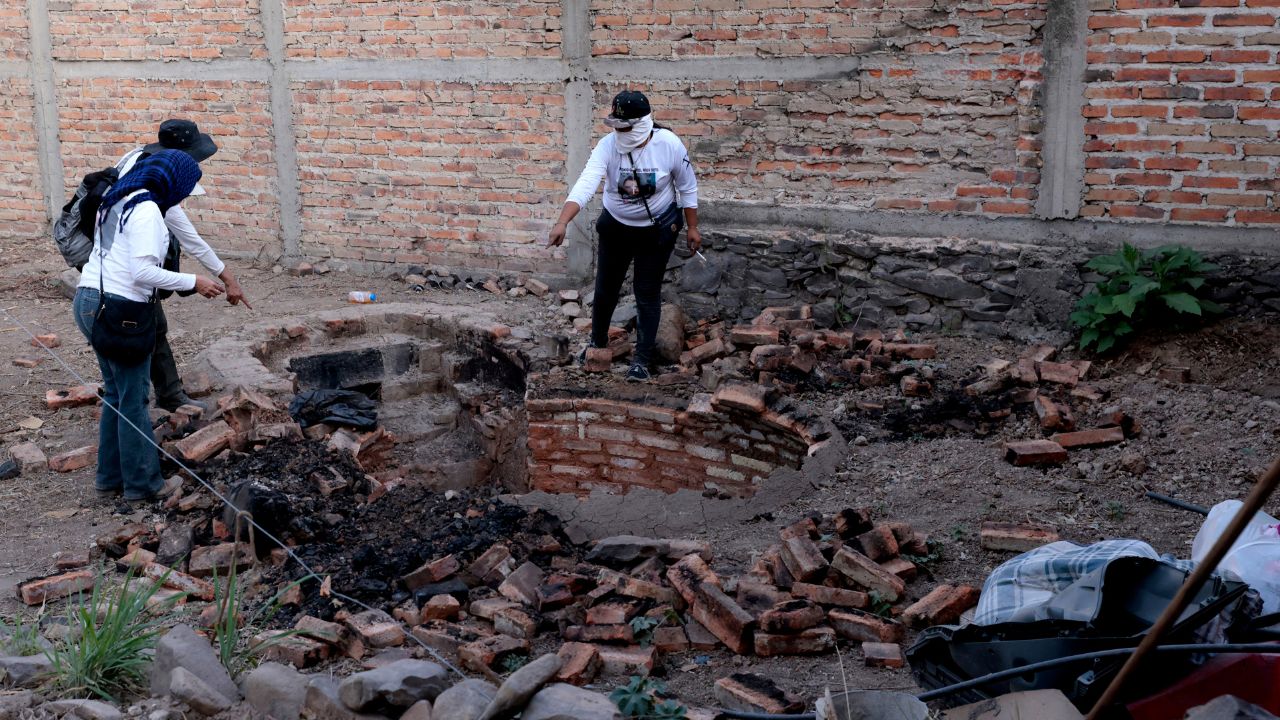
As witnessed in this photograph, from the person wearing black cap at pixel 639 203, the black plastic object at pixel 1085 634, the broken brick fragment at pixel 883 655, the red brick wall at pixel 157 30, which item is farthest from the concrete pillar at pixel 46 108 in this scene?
the black plastic object at pixel 1085 634

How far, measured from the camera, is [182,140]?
5680 millimetres

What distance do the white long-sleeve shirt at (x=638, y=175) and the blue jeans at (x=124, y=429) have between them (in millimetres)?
2621

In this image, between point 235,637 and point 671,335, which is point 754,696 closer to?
point 235,637

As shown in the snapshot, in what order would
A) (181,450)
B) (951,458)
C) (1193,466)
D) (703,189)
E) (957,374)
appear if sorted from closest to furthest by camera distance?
(1193,466) < (951,458) < (181,450) < (957,374) < (703,189)

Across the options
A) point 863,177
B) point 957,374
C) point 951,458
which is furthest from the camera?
point 863,177

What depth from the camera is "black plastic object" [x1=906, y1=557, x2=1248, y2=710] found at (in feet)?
8.77

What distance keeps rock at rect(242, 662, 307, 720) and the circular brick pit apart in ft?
10.5

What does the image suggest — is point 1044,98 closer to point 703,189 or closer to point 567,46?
point 703,189

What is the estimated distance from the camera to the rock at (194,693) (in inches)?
128

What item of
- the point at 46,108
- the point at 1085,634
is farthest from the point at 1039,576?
the point at 46,108

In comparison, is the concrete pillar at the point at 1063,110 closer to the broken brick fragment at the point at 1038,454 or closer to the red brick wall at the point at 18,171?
the broken brick fragment at the point at 1038,454

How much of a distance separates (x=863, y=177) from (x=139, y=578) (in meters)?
5.16

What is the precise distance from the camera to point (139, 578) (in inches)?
181

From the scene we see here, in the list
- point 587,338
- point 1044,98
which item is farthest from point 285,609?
point 1044,98
